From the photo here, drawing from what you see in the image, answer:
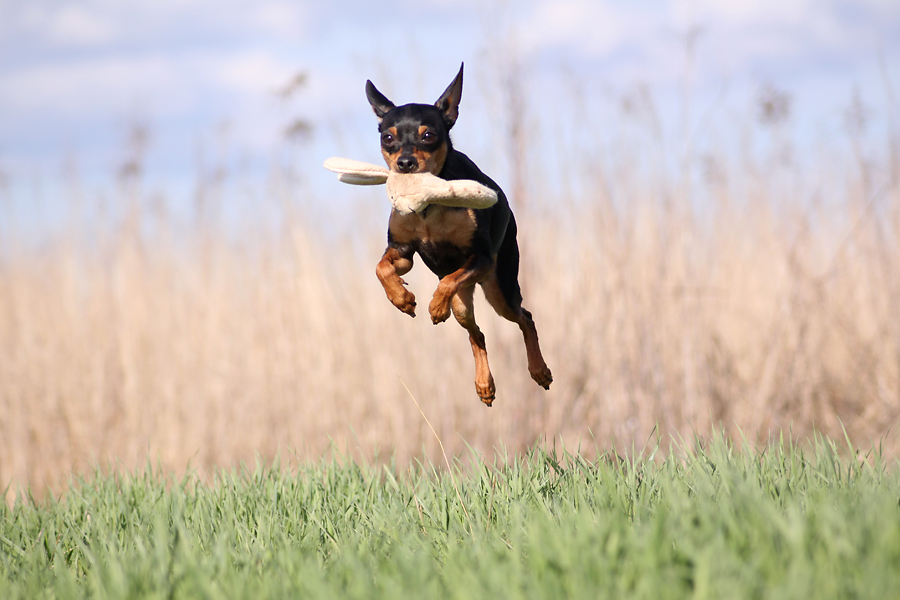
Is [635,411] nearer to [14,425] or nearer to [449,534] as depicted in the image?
[449,534]

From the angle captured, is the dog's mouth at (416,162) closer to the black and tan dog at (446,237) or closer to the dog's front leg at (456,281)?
the black and tan dog at (446,237)

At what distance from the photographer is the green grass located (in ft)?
4.89

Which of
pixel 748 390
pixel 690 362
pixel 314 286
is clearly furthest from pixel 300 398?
pixel 748 390

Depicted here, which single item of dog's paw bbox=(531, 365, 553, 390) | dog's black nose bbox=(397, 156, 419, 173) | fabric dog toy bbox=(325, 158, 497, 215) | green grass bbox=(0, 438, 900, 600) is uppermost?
dog's black nose bbox=(397, 156, 419, 173)

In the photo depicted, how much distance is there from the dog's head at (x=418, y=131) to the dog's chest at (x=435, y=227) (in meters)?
0.06

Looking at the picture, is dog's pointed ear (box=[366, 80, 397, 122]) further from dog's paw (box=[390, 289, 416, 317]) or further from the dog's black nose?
dog's paw (box=[390, 289, 416, 317])

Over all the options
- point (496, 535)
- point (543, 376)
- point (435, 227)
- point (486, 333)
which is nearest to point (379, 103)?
point (435, 227)

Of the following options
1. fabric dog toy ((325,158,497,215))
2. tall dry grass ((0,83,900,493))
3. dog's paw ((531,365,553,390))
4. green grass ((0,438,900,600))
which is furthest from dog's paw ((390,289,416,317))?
tall dry grass ((0,83,900,493))

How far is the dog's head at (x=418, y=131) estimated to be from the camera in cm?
109

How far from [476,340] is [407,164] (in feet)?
0.99

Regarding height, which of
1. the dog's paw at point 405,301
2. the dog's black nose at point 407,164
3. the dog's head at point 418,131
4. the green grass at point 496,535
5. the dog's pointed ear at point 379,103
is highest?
the dog's pointed ear at point 379,103

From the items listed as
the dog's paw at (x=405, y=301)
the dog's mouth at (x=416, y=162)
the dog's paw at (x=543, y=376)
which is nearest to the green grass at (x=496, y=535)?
the dog's paw at (x=543, y=376)

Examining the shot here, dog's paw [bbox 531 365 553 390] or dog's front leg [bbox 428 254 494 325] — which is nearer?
dog's front leg [bbox 428 254 494 325]

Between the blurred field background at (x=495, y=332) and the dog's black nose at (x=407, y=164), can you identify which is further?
the blurred field background at (x=495, y=332)
